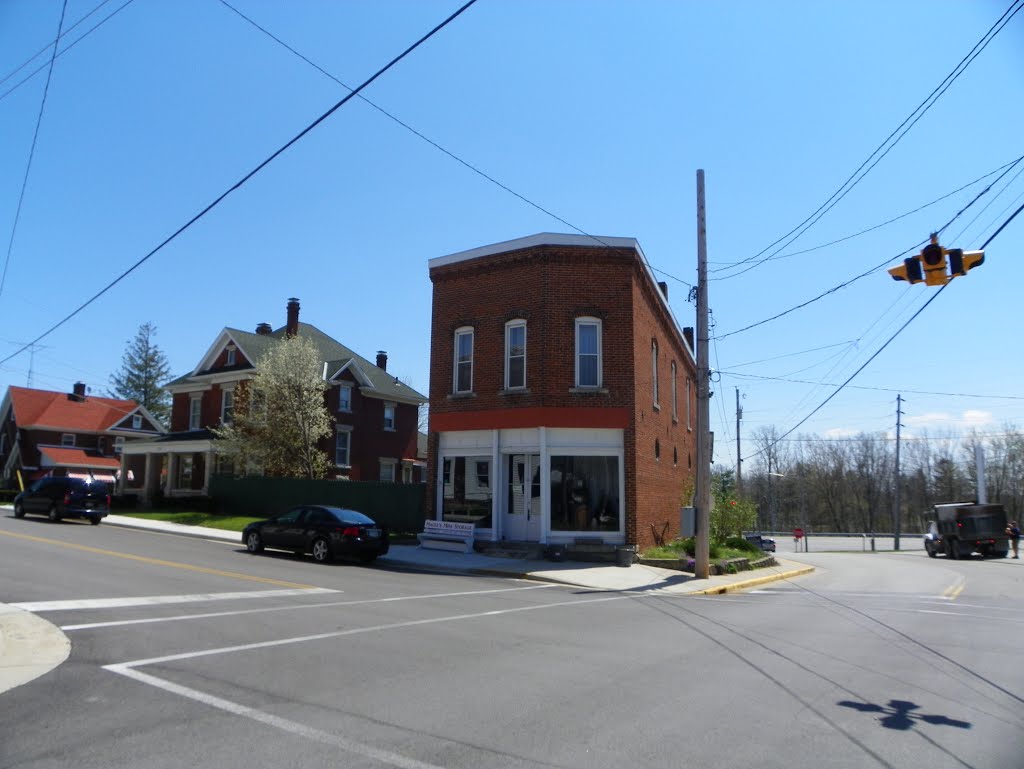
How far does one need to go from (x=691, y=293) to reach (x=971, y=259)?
10491mm

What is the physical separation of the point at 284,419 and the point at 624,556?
1879 centimetres

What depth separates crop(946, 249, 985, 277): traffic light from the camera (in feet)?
33.1

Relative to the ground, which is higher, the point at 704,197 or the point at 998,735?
the point at 704,197

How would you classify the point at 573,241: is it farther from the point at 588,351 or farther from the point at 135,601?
the point at 135,601

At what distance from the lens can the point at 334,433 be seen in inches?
1529

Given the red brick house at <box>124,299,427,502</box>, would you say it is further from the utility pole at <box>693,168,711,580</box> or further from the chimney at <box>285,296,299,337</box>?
the utility pole at <box>693,168,711,580</box>

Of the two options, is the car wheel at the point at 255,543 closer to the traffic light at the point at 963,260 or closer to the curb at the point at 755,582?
the curb at the point at 755,582

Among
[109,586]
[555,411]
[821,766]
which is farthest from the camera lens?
[555,411]

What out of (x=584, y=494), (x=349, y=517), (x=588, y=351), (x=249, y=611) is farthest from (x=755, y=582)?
(x=249, y=611)

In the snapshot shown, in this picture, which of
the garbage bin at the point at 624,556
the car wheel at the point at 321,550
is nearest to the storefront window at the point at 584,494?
the garbage bin at the point at 624,556

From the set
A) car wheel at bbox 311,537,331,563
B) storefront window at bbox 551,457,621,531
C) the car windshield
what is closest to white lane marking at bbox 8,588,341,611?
car wheel at bbox 311,537,331,563

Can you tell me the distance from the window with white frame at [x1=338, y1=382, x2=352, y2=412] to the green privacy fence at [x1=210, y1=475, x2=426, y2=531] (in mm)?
7068

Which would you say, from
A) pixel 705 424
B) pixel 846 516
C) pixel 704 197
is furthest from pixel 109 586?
pixel 846 516

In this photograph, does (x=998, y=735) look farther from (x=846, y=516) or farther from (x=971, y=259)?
(x=846, y=516)
